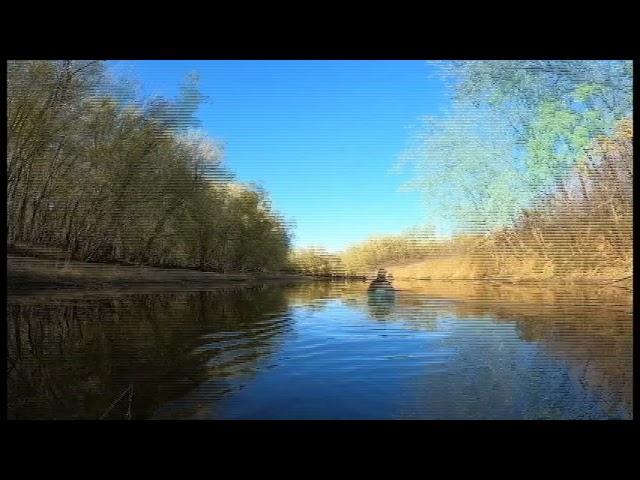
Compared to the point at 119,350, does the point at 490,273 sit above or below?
above

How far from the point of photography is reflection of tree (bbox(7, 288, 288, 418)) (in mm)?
2619

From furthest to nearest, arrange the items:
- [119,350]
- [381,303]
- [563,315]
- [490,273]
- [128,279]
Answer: [128,279], [381,303], [490,273], [563,315], [119,350]

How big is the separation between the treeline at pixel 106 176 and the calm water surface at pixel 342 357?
0.46 m

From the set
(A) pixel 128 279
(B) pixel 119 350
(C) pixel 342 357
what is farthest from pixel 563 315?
(A) pixel 128 279

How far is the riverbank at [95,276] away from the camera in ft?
11.1

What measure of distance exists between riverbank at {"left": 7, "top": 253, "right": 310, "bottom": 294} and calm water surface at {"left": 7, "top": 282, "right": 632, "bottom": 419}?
4.6 inches

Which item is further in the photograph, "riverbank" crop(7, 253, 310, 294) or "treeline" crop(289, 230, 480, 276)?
"riverbank" crop(7, 253, 310, 294)

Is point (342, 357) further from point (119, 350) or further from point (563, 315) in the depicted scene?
point (563, 315)

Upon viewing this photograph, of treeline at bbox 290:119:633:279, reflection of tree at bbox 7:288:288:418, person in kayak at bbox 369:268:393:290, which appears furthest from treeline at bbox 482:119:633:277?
reflection of tree at bbox 7:288:288:418

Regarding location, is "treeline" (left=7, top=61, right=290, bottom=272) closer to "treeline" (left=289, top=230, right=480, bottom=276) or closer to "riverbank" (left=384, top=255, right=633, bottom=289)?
"treeline" (left=289, top=230, right=480, bottom=276)

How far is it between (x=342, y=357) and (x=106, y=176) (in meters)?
2.15

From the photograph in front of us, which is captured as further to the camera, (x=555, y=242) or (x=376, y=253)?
(x=376, y=253)

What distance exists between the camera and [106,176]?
346cm
